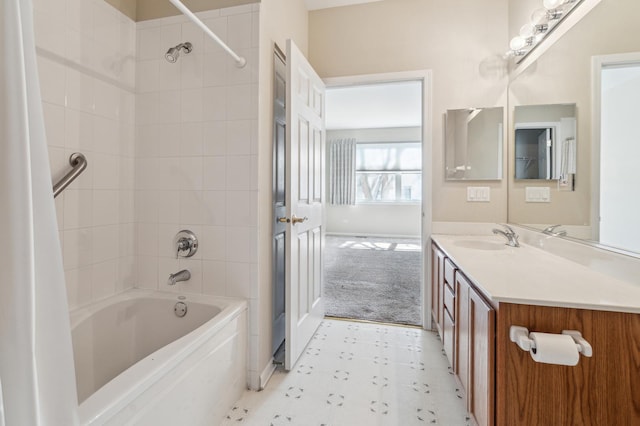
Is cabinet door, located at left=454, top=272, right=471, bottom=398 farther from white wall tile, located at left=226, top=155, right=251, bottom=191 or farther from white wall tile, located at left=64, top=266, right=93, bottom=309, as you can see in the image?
white wall tile, located at left=64, top=266, right=93, bottom=309

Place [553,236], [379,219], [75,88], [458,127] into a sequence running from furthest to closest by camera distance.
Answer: [379,219] → [458,127] → [553,236] → [75,88]

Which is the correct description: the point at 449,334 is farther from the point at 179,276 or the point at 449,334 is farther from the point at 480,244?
the point at 179,276

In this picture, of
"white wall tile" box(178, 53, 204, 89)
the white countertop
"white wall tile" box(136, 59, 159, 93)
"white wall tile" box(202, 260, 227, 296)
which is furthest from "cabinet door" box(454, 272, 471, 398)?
"white wall tile" box(136, 59, 159, 93)

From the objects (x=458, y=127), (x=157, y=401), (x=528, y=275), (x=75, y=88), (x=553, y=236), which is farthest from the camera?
(x=458, y=127)

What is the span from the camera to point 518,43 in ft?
6.61

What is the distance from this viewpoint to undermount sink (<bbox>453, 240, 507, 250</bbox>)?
193 centimetres

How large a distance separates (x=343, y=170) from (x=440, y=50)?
4848 mm

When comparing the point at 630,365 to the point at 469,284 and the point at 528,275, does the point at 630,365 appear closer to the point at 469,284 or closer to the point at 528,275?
the point at 528,275

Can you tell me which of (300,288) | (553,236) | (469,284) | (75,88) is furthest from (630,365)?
(75,88)

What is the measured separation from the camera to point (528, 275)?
1214 millimetres

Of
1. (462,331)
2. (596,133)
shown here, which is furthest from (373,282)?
(596,133)

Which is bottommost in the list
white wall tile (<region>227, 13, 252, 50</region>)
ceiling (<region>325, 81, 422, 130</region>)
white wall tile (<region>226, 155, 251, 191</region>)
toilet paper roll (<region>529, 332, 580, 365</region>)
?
toilet paper roll (<region>529, 332, 580, 365</region>)

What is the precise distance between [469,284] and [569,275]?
1.25ft

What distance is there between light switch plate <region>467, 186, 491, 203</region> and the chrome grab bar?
2.50 meters
